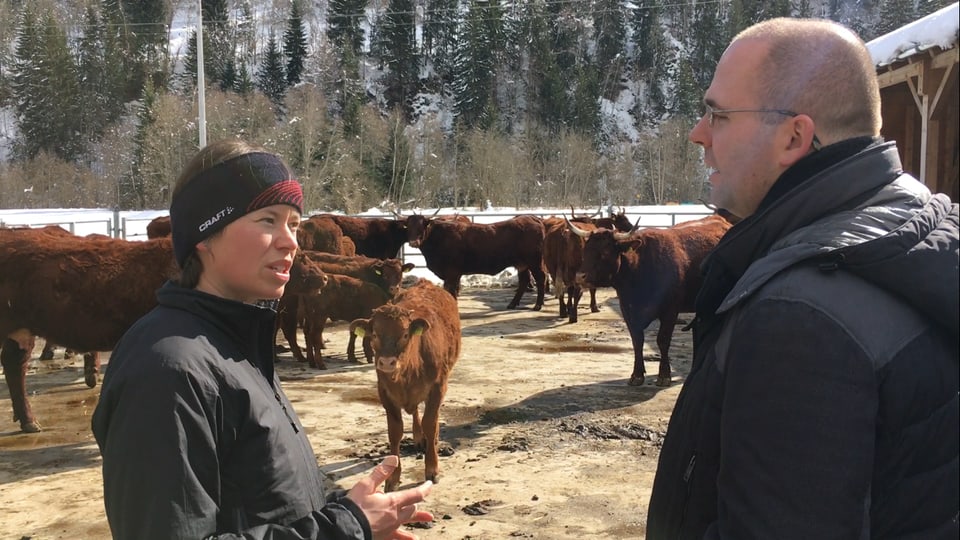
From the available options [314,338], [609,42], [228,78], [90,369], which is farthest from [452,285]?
[609,42]

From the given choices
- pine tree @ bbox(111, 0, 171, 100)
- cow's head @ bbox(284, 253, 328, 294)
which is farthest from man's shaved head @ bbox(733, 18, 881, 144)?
pine tree @ bbox(111, 0, 171, 100)

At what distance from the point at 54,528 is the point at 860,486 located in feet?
19.8

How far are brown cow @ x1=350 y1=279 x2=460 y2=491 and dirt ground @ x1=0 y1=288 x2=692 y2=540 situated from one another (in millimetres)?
464

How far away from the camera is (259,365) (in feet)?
7.13

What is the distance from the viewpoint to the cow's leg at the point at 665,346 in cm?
998

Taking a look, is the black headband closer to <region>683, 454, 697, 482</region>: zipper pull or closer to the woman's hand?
the woman's hand

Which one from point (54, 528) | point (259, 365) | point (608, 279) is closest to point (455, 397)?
point (608, 279)

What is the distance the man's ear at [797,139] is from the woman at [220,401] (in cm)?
138

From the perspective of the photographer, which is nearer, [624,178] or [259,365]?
[259,365]

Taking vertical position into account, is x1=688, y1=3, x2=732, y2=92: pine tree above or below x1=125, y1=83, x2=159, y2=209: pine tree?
above

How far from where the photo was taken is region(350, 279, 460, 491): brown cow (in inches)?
241

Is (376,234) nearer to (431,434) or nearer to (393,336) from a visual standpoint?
(431,434)

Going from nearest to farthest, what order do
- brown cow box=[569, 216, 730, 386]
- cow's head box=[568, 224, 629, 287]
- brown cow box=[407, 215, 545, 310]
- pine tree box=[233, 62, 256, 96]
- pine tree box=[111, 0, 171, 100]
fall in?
brown cow box=[569, 216, 730, 386], cow's head box=[568, 224, 629, 287], brown cow box=[407, 215, 545, 310], pine tree box=[233, 62, 256, 96], pine tree box=[111, 0, 171, 100]

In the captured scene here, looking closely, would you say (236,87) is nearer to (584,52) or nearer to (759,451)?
(584,52)
